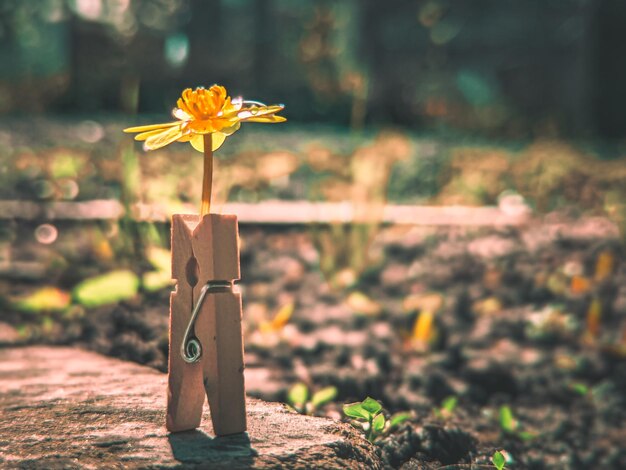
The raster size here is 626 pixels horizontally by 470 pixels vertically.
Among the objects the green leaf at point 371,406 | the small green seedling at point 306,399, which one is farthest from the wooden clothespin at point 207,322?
the small green seedling at point 306,399

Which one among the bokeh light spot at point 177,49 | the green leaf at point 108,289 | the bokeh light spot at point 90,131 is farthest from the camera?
the bokeh light spot at point 177,49

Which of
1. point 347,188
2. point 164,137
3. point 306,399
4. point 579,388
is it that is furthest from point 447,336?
point 347,188

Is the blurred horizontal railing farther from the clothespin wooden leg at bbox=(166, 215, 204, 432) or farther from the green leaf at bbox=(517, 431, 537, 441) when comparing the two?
the clothespin wooden leg at bbox=(166, 215, 204, 432)

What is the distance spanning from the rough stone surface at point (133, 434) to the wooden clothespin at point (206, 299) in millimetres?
50

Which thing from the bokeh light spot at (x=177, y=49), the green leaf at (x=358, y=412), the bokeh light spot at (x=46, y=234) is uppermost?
the bokeh light spot at (x=177, y=49)

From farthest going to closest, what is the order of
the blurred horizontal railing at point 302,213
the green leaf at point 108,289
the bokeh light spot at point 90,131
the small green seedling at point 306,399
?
the bokeh light spot at point 90,131
the blurred horizontal railing at point 302,213
the green leaf at point 108,289
the small green seedling at point 306,399

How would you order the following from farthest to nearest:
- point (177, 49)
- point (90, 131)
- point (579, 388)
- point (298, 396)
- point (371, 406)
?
point (177, 49) → point (90, 131) → point (579, 388) → point (298, 396) → point (371, 406)

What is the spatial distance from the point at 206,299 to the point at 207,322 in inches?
1.2

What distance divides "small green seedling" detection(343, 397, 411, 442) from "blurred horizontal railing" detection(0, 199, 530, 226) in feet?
3.53

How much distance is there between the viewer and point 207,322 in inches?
37.0

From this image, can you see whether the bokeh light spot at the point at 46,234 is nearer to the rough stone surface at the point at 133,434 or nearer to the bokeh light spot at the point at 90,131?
the rough stone surface at the point at 133,434

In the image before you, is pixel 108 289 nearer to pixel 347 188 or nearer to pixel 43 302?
pixel 43 302

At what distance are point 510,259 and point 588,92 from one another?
5777mm

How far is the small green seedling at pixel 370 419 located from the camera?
3.51 ft
